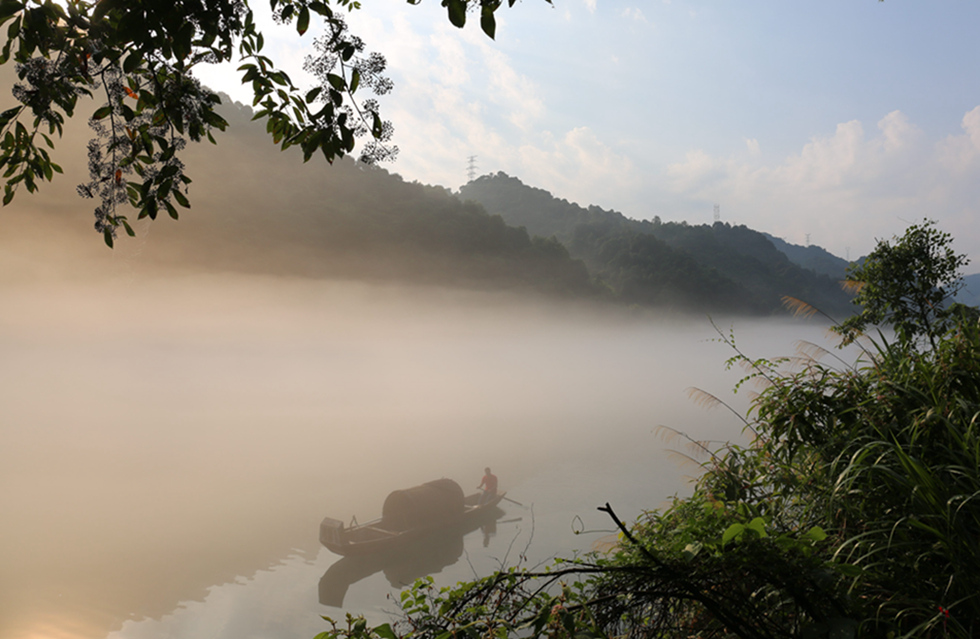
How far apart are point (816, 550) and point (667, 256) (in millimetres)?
61132

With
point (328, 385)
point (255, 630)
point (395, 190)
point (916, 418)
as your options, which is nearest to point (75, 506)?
Result: point (255, 630)

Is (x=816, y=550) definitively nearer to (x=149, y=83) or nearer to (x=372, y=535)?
(x=149, y=83)

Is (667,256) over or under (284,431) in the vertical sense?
over

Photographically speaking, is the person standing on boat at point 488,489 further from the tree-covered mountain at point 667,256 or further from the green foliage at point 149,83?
the tree-covered mountain at point 667,256

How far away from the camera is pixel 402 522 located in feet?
46.9

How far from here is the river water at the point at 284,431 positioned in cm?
1473

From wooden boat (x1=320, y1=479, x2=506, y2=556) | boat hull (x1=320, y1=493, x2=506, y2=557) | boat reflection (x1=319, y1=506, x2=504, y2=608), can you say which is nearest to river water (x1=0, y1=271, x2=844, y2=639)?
boat reflection (x1=319, y1=506, x2=504, y2=608)

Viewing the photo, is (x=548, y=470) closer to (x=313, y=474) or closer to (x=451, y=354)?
(x=313, y=474)

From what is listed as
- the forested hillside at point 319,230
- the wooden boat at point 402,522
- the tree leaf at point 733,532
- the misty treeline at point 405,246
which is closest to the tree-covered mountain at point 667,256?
the misty treeline at point 405,246

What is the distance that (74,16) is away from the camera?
1.39 m

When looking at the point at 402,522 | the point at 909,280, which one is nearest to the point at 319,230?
the point at 402,522

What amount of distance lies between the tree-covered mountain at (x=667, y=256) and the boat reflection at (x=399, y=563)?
46234mm

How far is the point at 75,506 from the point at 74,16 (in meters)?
30.4

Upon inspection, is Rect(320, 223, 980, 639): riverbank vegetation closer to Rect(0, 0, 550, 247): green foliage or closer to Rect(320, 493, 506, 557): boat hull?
Rect(0, 0, 550, 247): green foliage
